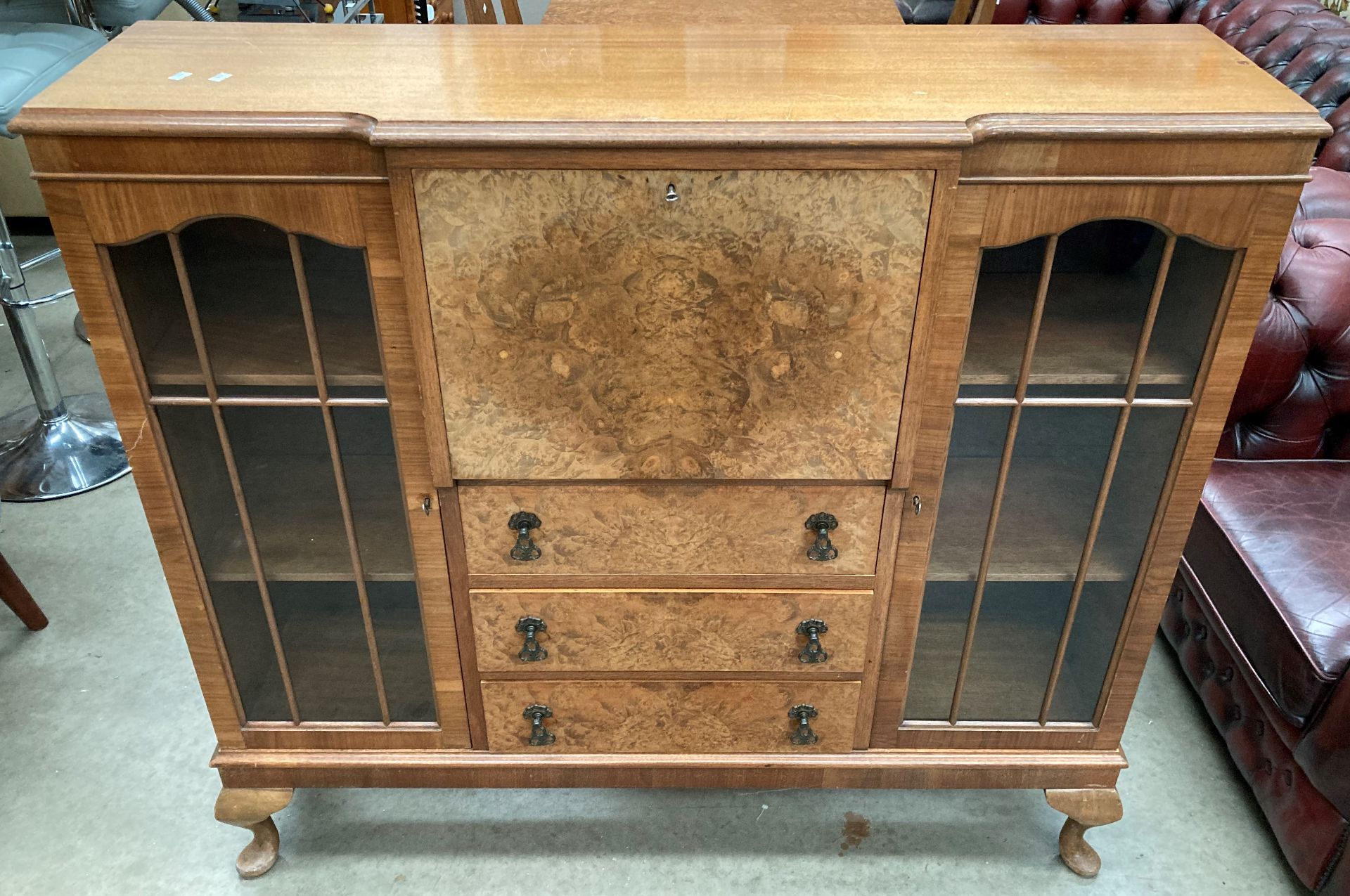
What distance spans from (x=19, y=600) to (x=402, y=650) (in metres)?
0.96

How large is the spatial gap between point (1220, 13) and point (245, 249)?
232 centimetres

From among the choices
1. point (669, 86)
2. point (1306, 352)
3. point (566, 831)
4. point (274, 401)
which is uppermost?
point (669, 86)

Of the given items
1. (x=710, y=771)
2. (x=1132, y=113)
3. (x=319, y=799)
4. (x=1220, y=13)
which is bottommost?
(x=319, y=799)

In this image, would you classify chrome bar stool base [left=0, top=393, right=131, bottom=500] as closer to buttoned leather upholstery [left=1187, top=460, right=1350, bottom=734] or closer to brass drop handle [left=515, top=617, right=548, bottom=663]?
brass drop handle [left=515, top=617, right=548, bottom=663]

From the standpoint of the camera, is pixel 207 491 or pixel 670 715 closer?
pixel 207 491

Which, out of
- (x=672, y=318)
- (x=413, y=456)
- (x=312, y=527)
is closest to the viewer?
(x=672, y=318)

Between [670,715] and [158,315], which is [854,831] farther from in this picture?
[158,315]

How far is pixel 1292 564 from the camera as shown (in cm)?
150

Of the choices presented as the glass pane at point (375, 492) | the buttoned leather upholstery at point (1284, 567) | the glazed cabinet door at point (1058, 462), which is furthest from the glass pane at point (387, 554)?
the buttoned leather upholstery at point (1284, 567)

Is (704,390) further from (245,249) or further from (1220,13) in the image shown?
(1220,13)

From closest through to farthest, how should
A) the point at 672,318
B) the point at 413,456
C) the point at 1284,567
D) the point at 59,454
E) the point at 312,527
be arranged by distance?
the point at 672,318 → the point at 413,456 → the point at 312,527 → the point at 1284,567 → the point at 59,454

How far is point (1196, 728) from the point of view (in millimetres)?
1722

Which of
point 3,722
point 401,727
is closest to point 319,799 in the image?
point 401,727

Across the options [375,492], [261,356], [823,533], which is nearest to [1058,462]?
[823,533]
